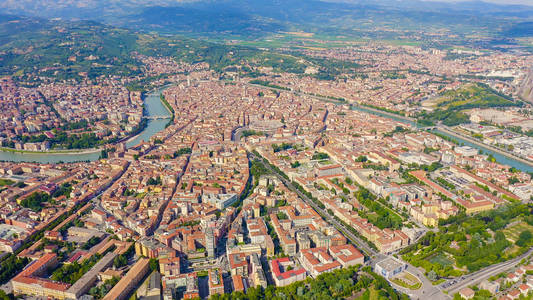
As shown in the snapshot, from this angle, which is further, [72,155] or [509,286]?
[72,155]

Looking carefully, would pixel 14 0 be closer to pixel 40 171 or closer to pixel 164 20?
pixel 164 20

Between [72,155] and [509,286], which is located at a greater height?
[72,155]

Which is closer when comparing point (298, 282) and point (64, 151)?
point (298, 282)

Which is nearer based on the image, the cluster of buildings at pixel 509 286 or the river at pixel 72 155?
the cluster of buildings at pixel 509 286

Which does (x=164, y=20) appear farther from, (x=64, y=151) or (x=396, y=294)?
(x=396, y=294)

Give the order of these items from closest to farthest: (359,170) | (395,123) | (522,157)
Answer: (359,170), (522,157), (395,123)

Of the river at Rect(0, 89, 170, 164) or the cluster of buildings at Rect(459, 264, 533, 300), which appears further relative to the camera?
the river at Rect(0, 89, 170, 164)

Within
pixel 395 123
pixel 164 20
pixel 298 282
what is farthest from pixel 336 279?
pixel 164 20

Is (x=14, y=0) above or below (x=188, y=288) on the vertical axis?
above

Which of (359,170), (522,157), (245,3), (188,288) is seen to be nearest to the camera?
(188,288)
